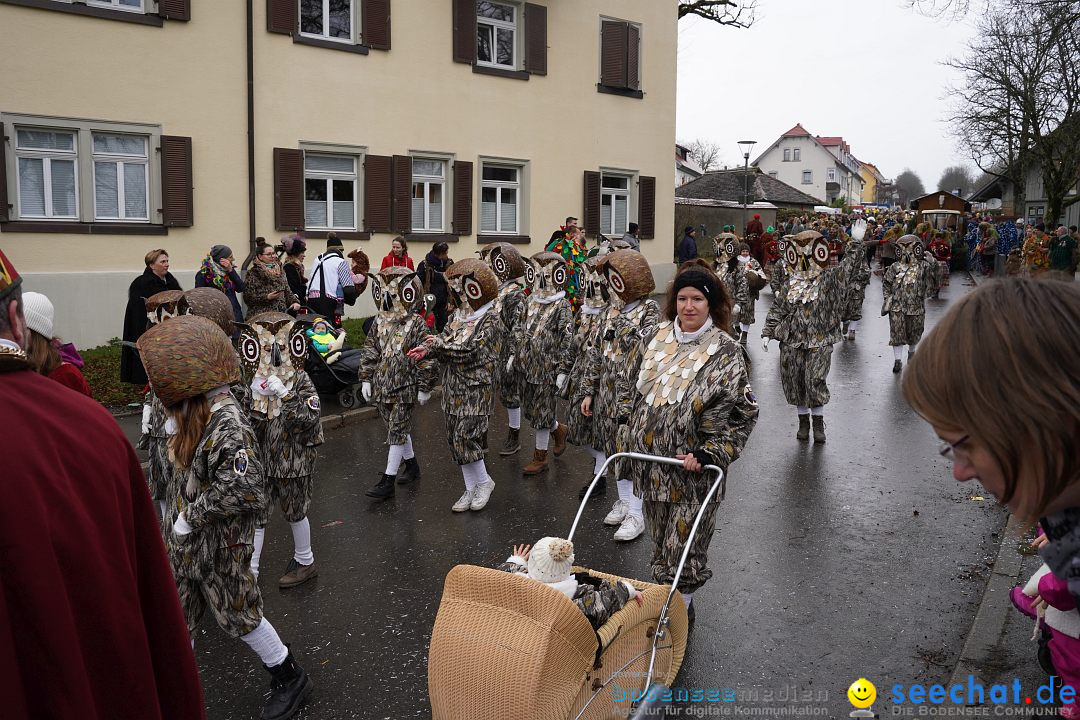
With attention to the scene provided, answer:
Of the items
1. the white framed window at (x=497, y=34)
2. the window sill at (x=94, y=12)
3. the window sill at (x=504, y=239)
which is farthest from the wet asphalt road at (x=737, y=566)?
the white framed window at (x=497, y=34)

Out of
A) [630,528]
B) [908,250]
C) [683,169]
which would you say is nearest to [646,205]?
[908,250]

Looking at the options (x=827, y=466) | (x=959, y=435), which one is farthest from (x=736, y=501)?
(x=959, y=435)

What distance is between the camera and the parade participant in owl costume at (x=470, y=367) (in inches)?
284

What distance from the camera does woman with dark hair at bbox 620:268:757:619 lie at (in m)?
4.51

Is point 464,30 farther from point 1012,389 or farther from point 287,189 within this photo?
point 1012,389

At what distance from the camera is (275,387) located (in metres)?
5.78

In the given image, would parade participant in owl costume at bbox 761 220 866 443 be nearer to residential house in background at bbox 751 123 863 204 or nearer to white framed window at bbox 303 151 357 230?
white framed window at bbox 303 151 357 230

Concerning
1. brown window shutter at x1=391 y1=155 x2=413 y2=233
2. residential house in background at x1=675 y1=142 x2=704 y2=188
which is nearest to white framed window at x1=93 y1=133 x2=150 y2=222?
brown window shutter at x1=391 y1=155 x2=413 y2=233

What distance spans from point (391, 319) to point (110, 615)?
5.86 meters

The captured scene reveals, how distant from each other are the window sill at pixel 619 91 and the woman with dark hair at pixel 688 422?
17029mm

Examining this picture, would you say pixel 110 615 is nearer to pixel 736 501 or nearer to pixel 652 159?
pixel 736 501

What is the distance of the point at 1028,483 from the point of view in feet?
5.51

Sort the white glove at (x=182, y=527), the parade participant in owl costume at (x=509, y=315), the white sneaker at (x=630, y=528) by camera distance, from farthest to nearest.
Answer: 1. the parade participant in owl costume at (x=509, y=315)
2. the white sneaker at (x=630, y=528)
3. the white glove at (x=182, y=527)

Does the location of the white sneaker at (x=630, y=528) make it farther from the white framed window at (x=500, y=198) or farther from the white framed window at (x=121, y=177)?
the white framed window at (x=500, y=198)
